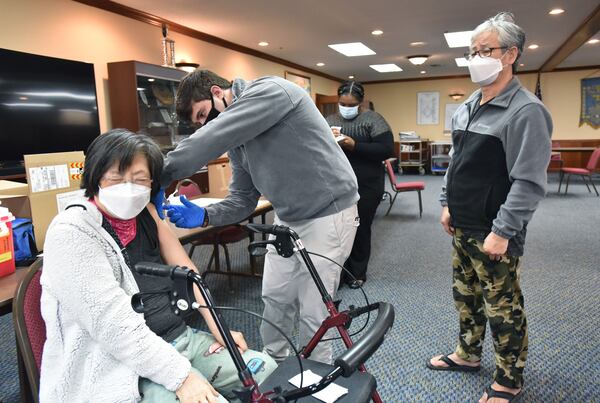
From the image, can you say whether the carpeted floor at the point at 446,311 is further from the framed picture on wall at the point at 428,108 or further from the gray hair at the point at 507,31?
the framed picture on wall at the point at 428,108

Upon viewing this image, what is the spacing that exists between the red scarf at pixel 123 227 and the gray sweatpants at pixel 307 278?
20.6 inches

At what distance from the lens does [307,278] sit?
1.53 meters

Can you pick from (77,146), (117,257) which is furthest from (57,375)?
(77,146)

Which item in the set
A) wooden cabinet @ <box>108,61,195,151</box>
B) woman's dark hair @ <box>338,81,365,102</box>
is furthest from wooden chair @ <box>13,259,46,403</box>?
wooden cabinet @ <box>108,61,195,151</box>

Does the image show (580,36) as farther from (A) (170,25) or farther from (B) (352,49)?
(A) (170,25)

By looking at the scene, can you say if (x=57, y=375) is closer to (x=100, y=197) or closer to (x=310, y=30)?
(x=100, y=197)

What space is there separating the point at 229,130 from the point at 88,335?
661 millimetres

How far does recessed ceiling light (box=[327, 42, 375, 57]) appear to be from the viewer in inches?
279

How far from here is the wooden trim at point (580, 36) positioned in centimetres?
534

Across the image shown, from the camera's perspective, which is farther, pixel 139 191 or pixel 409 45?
pixel 409 45

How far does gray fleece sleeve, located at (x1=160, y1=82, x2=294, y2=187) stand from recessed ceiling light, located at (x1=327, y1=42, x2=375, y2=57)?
6.14m

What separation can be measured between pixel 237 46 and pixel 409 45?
292cm

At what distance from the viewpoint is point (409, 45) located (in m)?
7.21

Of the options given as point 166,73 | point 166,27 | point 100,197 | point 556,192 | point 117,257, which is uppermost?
point 166,27
